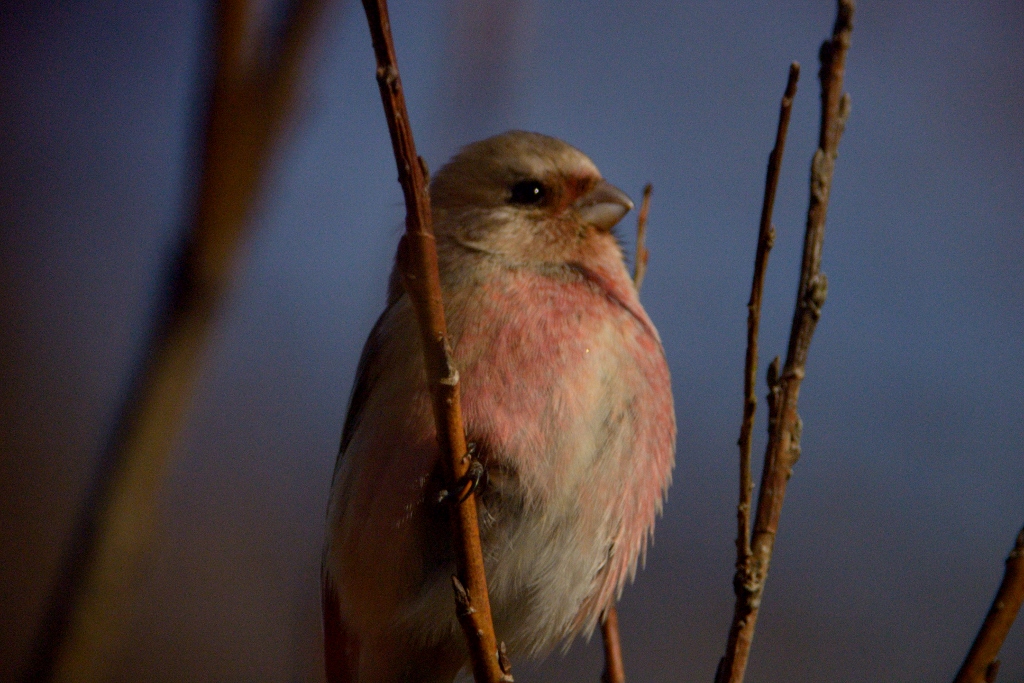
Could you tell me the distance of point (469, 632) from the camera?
2.34 metres

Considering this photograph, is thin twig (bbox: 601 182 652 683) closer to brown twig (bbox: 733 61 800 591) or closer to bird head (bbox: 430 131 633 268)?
bird head (bbox: 430 131 633 268)

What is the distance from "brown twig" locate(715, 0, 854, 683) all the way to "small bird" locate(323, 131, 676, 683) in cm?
62

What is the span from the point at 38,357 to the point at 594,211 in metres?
2.81

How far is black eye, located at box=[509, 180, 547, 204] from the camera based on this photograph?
3502 mm

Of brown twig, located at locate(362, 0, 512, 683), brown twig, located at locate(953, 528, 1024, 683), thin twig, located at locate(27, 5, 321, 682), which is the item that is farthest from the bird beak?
thin twig, located at locate(27, 5, 321, 682)

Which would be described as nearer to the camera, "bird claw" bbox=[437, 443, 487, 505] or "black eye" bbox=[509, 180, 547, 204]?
"bird claw" bbox=[437, 443, 487, 505]

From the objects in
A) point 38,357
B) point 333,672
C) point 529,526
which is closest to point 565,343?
point 529,526

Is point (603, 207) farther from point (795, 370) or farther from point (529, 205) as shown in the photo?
point (795, 370)

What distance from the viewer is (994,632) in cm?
214

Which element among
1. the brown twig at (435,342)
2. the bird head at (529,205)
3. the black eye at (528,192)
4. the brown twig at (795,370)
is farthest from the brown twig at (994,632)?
the black eye at (528,192)

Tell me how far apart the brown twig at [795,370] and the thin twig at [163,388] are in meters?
1.30

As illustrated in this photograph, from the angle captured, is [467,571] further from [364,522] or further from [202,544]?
[202,544]

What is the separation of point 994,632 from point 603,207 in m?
1.87

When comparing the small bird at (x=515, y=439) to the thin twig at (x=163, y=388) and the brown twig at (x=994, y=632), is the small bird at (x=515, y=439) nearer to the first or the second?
the brown twig at (x=994, y=632)
